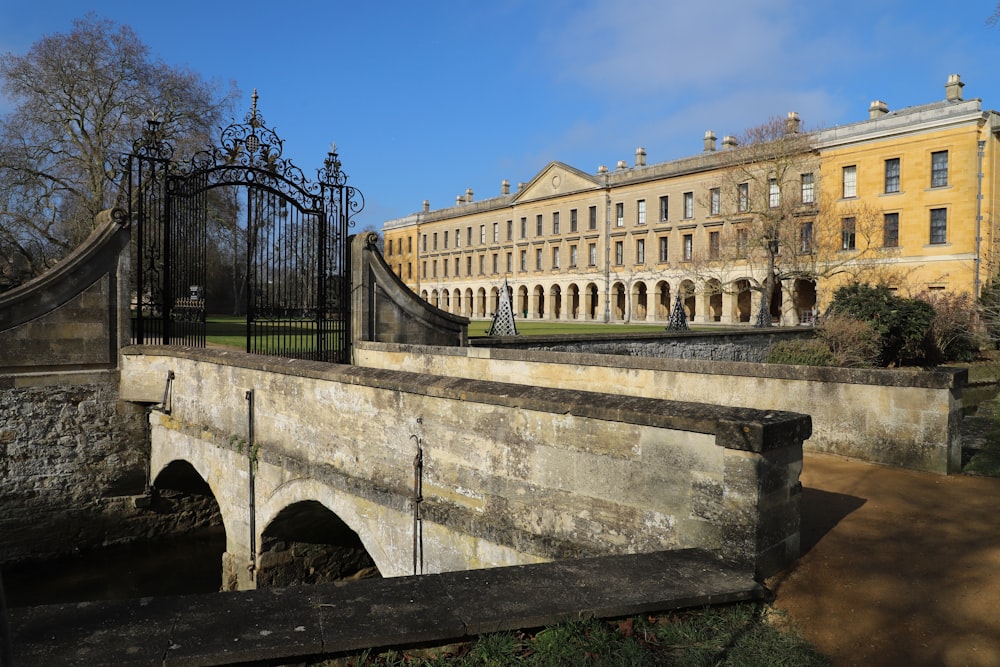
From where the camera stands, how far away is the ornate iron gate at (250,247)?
11258 millimetres

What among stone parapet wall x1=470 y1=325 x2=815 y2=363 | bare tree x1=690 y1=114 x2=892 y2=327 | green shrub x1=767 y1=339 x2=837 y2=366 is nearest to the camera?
green shrub x1=767 y1=339 x2=837 y2=366

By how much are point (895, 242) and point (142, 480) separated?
37441 mm

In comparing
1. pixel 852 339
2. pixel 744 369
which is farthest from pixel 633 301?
pixel 744 369

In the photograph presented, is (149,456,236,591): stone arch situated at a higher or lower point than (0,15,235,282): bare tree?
lower

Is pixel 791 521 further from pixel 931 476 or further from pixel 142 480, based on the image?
pixel 142 480

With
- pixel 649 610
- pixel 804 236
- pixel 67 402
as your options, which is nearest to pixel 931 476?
pixel 649 610

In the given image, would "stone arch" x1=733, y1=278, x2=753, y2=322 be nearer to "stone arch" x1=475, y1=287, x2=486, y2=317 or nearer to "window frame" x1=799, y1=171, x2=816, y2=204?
"window frame" x1=799, y1=171, x2=816, y2=204

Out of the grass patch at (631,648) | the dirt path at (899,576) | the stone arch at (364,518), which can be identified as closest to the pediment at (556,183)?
the stone arch at (364,518)

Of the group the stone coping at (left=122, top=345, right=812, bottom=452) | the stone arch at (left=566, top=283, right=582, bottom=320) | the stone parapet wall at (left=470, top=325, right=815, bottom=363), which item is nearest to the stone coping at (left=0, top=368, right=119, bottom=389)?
the stone coping at (left=122, top=345, right=812, bottom=452)

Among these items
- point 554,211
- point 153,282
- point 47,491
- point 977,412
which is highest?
point 554,211

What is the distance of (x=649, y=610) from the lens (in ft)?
11.2

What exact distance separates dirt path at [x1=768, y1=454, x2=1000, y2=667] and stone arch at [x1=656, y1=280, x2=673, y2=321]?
141ft

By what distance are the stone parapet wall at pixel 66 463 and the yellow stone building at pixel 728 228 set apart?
26.2 meters

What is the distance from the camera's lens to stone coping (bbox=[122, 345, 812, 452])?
3865mm
